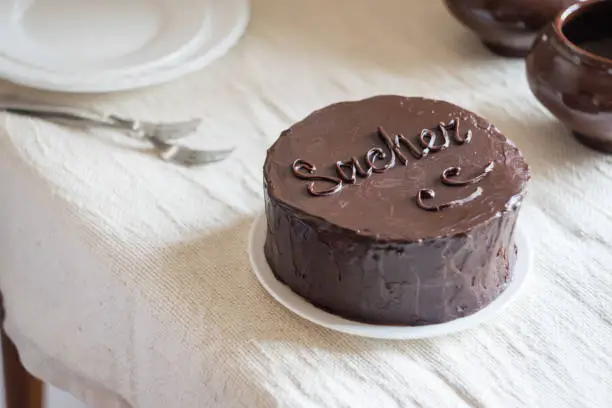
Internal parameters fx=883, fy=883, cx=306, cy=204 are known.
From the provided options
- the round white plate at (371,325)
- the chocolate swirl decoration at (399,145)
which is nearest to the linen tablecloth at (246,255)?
the round white plate at (371,325)

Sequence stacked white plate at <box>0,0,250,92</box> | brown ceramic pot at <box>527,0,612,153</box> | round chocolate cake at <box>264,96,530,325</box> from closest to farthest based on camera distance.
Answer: round chocolate cake at <box>264,96,530,325</box>, brown ceramic pot at <box>527,0,612,153</box>, stacked white plate at <box>0,0,250,92</box>

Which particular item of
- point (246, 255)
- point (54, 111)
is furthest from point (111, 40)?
point (246, 255)

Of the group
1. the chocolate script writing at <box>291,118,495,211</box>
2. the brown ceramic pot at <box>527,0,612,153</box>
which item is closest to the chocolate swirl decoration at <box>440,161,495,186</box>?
the chocolate script writing at <box>291,118,495,211</box>

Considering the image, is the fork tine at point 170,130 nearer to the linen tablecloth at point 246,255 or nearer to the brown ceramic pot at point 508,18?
the linen tablecloth at point 246,255

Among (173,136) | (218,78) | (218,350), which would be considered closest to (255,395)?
(218,350)

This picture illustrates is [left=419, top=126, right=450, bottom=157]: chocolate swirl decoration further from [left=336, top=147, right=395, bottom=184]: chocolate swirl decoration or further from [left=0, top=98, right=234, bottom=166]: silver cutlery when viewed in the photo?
[left=0, top=98, right=234, bottom=166]: silver cutlery

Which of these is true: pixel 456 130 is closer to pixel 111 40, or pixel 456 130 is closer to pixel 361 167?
pixel 361 167
